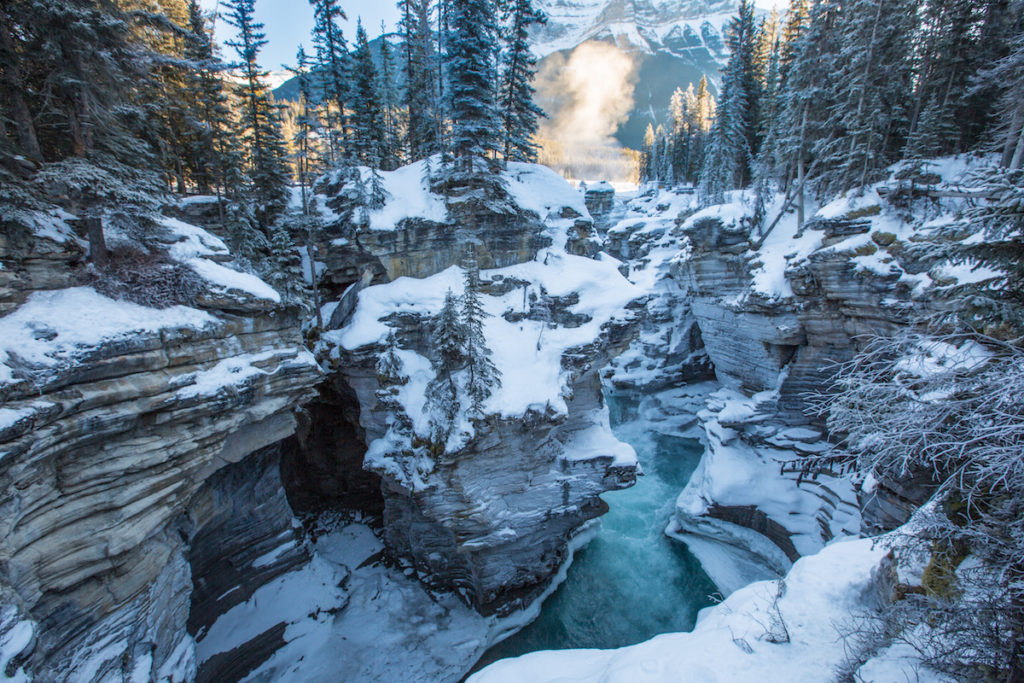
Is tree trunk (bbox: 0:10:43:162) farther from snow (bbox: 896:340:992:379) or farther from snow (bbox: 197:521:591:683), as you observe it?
snow (bbox: 896:340:992:379)

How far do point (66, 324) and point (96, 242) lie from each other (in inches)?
94.1

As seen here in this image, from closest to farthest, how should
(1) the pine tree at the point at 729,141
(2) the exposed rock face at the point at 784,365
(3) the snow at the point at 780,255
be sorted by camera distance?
1. (2) the exposed rock face at the point at 784,365
2. (3) the snow at the point at 780,255
3. (1) the pine tree at the point at 729,141

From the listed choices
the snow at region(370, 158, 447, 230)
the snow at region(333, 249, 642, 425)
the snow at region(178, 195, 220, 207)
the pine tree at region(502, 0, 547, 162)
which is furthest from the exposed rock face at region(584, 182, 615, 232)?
the snow at region(178, 195, 220, 207)

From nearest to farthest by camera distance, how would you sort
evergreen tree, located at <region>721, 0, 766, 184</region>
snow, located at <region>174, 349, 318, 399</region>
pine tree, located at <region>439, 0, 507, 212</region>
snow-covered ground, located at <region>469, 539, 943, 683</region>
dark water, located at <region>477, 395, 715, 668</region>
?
1. snow-covered ground, located at <region>469, 539, 943, 683</region>
2. snow, located at <region>174, 349, 318, 399</region>
3. dark water, located at <region>477, 395, 715, 668</region>
4. pine tree, located at <region>439, 0, 507, 212</region>
5. evergreen tree, located at <region>721, 0, 766, 184</region>

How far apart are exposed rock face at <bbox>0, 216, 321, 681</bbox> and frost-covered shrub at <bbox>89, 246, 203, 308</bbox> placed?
475mm

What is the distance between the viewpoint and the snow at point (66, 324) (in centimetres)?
704

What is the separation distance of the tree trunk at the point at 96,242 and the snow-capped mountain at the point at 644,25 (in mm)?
140350

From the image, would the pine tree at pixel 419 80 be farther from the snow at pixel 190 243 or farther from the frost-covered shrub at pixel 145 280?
the frost-covered shrub at pixel 145 280

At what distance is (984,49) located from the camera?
21.0 m

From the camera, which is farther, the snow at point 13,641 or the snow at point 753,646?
the snow at point 753,646

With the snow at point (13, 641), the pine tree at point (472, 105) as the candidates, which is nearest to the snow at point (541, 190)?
the pine tree at point (472, 105)

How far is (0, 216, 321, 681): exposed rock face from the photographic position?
6.84 m

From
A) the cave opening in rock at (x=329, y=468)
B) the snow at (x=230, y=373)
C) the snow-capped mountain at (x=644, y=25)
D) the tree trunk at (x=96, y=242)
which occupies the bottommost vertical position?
the cave opening in rock at (x=329, y=468)

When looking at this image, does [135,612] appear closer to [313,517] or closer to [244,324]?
[244,324]
